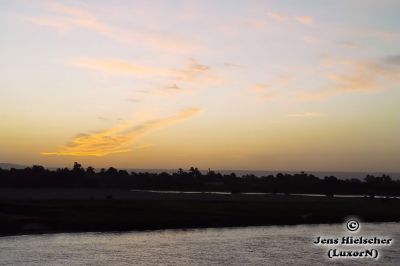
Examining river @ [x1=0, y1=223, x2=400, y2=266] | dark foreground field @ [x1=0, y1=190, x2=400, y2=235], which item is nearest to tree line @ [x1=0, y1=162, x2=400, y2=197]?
dark foreground field @ [x1=0, y1=190, x2=400, y2=235]

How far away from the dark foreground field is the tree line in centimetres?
Answer: 4191

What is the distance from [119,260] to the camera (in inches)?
2023

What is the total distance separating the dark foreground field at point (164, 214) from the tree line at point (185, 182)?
4191cm

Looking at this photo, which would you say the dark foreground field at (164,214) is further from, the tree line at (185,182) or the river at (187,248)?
the tree line at (185,182)

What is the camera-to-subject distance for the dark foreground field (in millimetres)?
71312

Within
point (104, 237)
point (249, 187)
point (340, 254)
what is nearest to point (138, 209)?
point (104, 237)

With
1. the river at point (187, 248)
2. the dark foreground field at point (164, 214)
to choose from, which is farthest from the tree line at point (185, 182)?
the river at point (187, 248)

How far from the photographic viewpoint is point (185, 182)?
15862 cm

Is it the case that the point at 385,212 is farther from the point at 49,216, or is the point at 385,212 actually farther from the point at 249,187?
the point at 249,187

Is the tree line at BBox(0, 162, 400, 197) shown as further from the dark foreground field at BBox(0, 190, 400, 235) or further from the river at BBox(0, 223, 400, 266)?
the river at BBox(0, 223, 400, 266)

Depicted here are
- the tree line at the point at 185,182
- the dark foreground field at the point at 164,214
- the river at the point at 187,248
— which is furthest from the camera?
the tree line at the point at 185,182

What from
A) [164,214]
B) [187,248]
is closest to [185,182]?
[164,214]

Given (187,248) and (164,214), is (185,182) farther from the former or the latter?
(187,248)

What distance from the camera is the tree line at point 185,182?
137750mm
